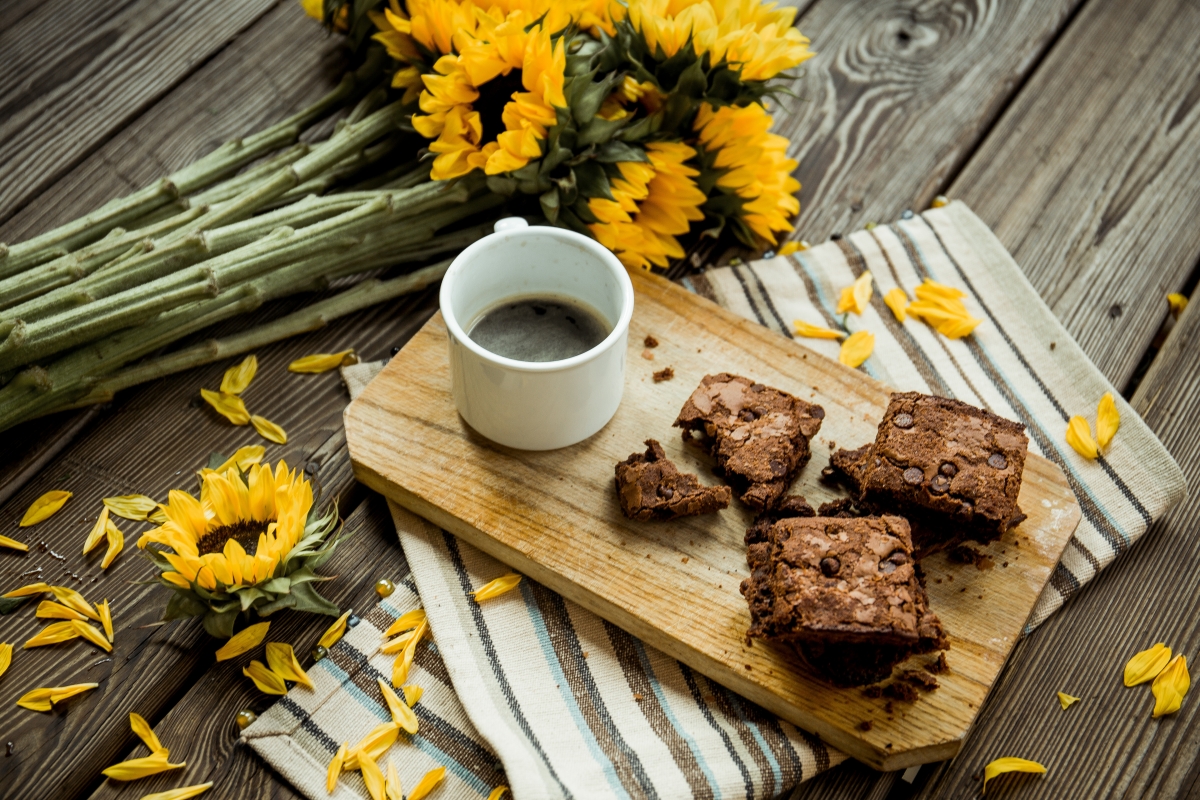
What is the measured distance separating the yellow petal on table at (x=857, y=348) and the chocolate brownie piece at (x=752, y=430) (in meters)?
0.22

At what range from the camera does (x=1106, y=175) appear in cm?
192

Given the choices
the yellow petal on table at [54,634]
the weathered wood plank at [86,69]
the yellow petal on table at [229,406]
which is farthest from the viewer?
the weathered wood plank at [86,69]

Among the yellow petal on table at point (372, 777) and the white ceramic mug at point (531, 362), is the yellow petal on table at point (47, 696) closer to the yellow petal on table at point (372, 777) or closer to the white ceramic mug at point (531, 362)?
the yellow petal on table at point (372, 777)

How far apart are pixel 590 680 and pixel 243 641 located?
0.50 meters

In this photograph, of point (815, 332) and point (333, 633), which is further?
point (815, 332)

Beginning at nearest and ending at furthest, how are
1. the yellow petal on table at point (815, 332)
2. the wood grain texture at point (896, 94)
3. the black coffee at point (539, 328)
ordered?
1. the black coffee at point (539, 328)
2. the yellow petal on table at point (815, 332)
3. the wood grain texture at point (896, 94)

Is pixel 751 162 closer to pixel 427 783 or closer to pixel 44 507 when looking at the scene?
pixel 427 783

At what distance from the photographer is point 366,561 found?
4.83 feet

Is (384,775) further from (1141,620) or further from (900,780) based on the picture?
(1141,620)

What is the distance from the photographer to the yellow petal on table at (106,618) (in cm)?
138

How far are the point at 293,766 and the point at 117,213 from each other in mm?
951

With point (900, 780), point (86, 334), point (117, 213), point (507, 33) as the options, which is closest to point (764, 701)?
point (900, 780)

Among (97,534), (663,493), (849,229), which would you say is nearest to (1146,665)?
(663,493)

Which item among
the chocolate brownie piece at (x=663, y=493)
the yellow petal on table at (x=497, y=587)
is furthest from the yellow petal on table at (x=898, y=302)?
the yellow petal on table at (x=497, y=587)
